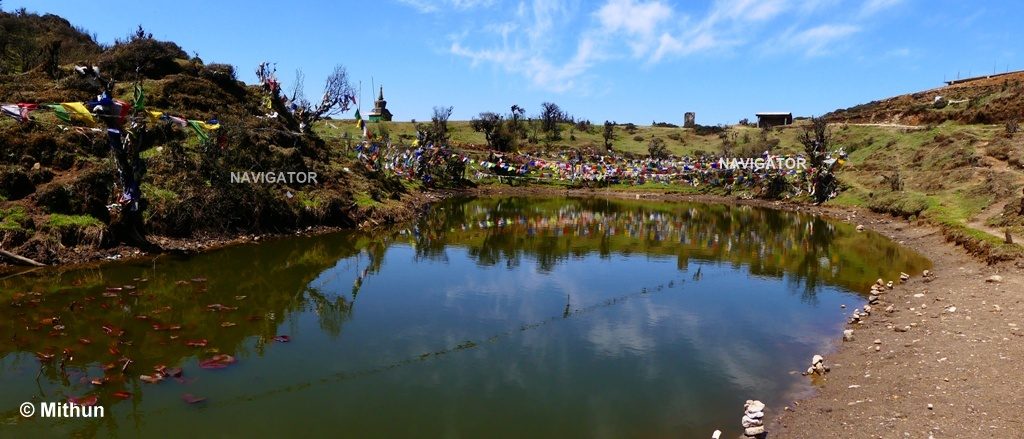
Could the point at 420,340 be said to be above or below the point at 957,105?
below

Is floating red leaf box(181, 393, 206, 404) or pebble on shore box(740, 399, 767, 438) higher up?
floating red leaf box(181, 393, 206, 404)

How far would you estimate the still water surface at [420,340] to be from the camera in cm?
895

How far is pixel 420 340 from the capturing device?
12.7 m

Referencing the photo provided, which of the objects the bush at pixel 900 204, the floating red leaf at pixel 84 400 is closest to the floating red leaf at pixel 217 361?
the floating red leaf at pixel 84 400

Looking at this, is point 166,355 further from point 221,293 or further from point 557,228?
point 557,228

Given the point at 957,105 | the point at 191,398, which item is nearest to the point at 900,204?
the point at 957,105

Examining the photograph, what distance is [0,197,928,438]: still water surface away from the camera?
8945mm

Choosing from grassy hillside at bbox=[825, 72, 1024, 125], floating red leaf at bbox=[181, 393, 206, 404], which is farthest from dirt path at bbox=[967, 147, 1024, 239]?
floating red leaf at bbox=[181, 393, 206, 404]

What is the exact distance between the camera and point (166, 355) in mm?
11023

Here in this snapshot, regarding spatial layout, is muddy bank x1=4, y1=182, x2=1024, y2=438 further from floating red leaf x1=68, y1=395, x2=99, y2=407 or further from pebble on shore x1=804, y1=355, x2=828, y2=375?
floating red leaf x1=68, y1=395, x2=99, y2=407

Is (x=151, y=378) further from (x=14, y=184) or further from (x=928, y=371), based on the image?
(x=14, y=184)

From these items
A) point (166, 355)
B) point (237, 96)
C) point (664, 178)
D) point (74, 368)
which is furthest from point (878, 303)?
point (664, 178)

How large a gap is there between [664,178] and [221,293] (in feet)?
174

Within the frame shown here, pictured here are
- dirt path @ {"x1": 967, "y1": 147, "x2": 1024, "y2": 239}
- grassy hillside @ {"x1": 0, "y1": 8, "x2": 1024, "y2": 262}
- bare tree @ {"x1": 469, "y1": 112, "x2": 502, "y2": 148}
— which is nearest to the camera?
grassy hillside @ {"x1": 0, "y1": 8, "x2": 1024, "y2": 262}
